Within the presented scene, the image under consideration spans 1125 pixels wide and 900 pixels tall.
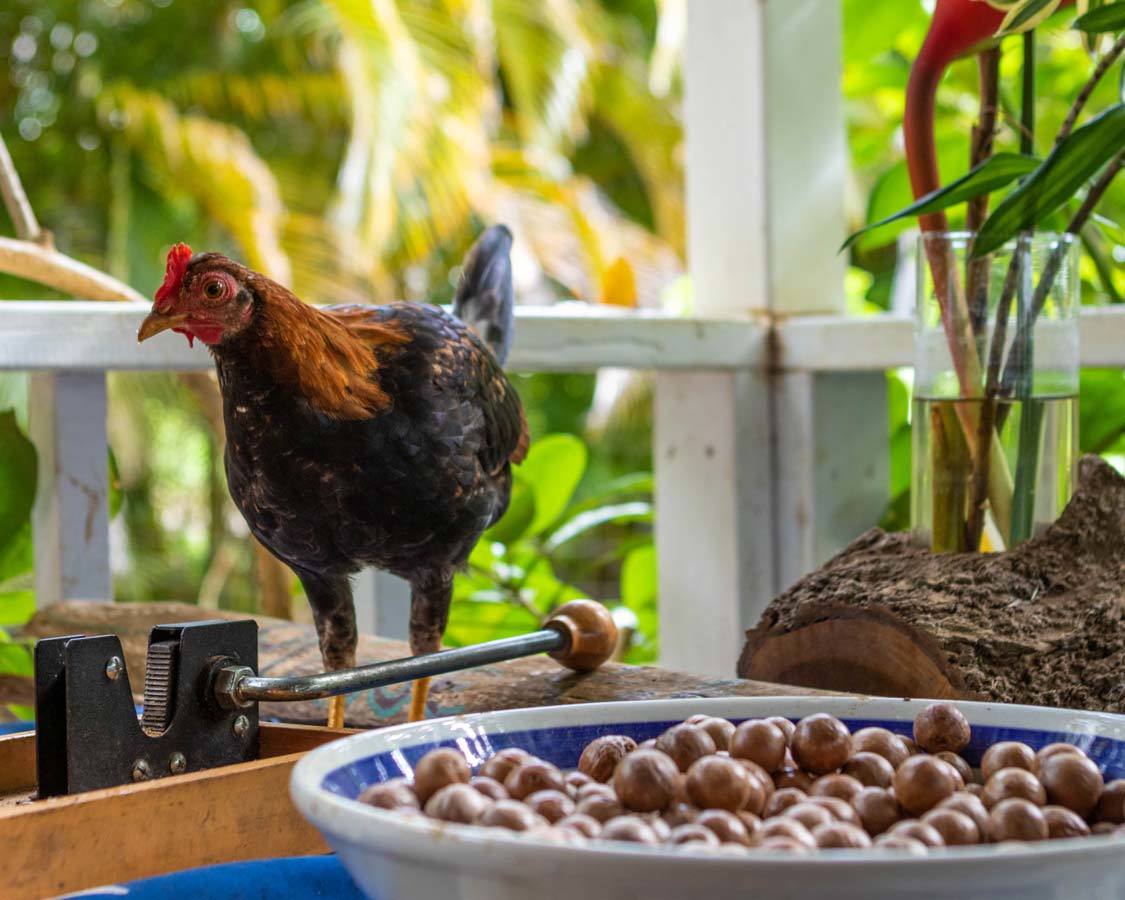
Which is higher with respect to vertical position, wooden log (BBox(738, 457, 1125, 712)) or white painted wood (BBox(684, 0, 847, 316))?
white painted wood (BBox(684, 0, 847, 316))

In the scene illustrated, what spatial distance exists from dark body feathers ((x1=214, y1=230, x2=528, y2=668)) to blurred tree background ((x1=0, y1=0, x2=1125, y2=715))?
511 cm

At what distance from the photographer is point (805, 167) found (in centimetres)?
156

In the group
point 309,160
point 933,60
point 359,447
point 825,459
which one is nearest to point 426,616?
point 359,447

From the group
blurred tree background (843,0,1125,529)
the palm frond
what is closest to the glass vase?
blurred tree background (843,0,1125,529)

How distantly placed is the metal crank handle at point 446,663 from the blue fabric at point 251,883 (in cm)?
9

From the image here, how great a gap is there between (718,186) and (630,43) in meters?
9.21

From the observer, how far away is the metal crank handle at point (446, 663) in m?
0.64

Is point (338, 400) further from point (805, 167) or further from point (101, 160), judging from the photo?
point (101, 160)

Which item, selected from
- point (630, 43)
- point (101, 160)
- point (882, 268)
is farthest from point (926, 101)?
point (630, 43)

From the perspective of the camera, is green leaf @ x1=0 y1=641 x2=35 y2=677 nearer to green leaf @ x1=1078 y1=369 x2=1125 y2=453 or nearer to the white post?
the white post

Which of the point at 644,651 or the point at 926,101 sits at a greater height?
the point at 926,101

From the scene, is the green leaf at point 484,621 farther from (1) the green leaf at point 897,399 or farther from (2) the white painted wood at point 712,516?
(1) the green leaf at point 897,399

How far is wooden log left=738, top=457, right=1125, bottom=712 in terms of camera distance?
82 centimetres

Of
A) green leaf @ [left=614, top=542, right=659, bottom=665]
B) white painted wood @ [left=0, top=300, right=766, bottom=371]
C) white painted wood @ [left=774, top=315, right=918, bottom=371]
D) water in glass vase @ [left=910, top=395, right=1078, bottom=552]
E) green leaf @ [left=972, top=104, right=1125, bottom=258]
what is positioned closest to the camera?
green leaf @ [left=972, top=104, right=1125, bottom=258]
